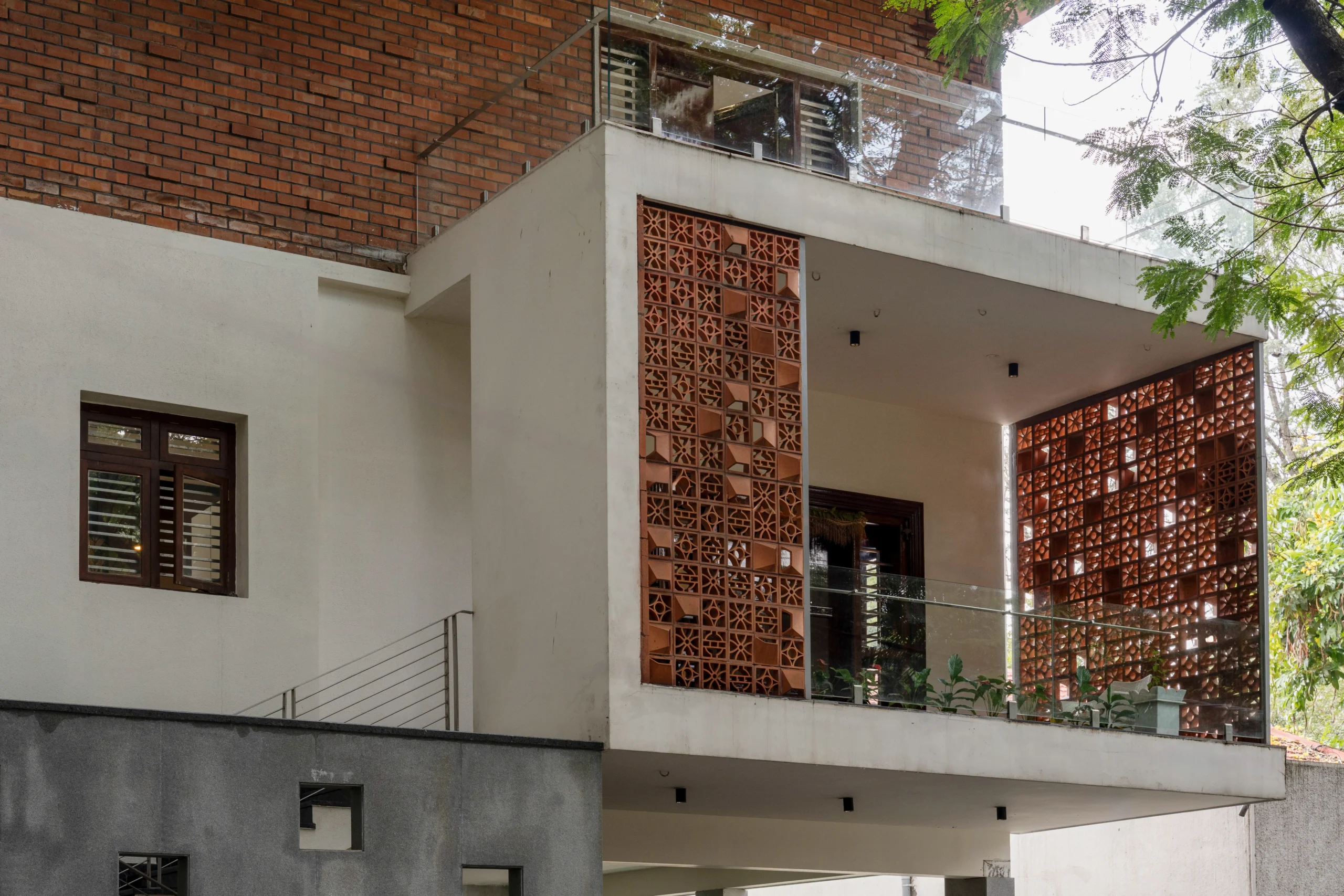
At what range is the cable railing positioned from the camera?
11.1m

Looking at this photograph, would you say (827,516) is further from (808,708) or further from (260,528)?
(260,528)

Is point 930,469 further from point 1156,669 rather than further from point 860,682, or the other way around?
point 860,682

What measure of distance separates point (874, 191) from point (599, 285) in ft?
7.44

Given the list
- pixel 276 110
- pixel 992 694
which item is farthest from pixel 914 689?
pixel 276 110

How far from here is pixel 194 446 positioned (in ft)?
36.3

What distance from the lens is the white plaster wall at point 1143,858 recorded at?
15.1 m

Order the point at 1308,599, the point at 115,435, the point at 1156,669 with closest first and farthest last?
the point at 115,435, the point at 1156,669, the point at 1308,599

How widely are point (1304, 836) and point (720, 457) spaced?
324 inches

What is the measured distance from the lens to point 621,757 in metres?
9.87

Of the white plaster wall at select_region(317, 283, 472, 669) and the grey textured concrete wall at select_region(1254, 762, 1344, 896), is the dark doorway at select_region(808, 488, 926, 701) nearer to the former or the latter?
the white plaster wall at select_region(317, 283, 472, 669)

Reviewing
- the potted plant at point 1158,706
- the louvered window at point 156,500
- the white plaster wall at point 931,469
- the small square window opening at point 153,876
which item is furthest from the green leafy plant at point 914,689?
the small square window opening at point 153,876

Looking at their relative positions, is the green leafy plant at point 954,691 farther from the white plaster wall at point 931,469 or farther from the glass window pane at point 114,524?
the glass window pane at point 114,524

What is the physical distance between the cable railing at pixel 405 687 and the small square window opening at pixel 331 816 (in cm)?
209

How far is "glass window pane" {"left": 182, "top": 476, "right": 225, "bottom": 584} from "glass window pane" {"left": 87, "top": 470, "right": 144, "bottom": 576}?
296 mm
